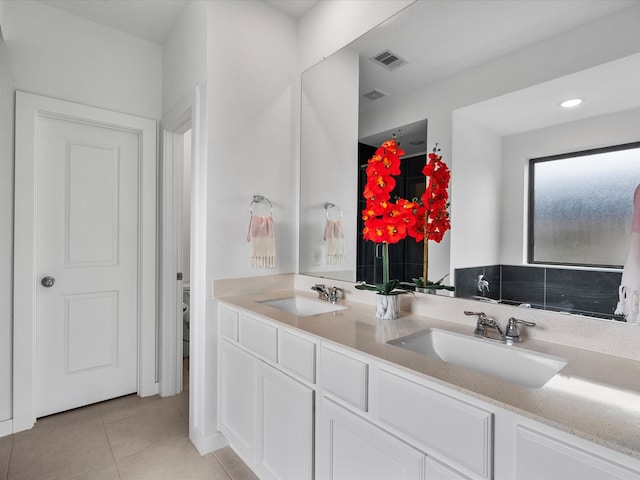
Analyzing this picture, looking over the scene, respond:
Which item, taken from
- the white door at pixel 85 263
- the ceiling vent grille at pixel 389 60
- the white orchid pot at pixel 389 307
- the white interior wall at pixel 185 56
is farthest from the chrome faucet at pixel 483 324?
the white door at pixel 85 263

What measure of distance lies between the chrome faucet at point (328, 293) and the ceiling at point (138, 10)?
1.71 metres

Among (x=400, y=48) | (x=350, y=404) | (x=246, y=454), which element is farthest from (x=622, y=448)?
(x=400, y=48)

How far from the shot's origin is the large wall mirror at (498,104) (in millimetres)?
1114

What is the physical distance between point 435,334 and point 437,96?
1.02 m

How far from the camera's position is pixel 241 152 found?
2.05 meters

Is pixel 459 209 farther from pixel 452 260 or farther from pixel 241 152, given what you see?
pixel 241 152

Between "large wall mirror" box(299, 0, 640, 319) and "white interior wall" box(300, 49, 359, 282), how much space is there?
2 centimetres

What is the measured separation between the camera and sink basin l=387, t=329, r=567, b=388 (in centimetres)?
107

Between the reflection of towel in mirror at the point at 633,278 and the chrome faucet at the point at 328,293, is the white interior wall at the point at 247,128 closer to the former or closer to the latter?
the chrome faucet at the point at 328,293

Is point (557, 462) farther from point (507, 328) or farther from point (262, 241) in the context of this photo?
point (262, 241)

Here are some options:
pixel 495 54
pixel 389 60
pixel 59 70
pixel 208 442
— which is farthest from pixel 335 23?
pixel 208 442

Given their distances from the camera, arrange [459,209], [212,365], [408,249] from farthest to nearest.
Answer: [212,365]
[408,249]
[459,209]

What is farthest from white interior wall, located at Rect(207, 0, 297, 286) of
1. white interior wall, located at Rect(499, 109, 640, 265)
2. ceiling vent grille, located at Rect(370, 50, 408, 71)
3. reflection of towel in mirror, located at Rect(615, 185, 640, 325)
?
reflection of towel in mirror, located at Rect(615, 185, 640, 325)

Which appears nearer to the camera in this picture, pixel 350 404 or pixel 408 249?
pixel 350 404
